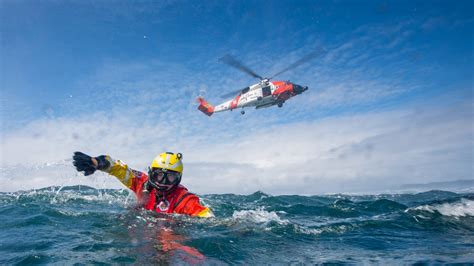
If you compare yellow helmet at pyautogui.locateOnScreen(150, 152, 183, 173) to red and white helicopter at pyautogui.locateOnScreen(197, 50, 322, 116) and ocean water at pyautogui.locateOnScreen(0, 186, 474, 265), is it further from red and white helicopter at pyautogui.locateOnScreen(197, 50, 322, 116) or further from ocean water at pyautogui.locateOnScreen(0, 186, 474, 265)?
red and white helicopter at pyautogui.locateOnScreen(197, 50, 322, 116)

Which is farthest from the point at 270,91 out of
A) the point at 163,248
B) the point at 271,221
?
the point at 163,248

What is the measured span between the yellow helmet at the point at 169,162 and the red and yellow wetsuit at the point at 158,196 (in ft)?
2.36

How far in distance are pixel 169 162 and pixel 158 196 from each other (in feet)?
3.28

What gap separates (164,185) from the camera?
8562 millimetres

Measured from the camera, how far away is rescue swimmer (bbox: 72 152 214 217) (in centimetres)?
845

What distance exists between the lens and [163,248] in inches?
238

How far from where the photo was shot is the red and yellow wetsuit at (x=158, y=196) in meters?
8.45

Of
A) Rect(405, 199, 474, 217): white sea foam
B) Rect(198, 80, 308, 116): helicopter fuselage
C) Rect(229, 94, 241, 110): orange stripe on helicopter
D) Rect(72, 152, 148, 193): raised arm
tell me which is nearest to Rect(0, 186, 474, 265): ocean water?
Rect(405, 199, 474, 217): white sea foam

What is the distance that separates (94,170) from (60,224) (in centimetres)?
205

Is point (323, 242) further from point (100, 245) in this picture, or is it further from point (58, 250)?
point (58, 250)

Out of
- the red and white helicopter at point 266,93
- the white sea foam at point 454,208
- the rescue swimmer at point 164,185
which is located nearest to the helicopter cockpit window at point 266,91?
the red and white helicopter at point 266,93

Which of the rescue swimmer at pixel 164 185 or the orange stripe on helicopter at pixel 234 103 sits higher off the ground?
the orange stripe on helicopter at pixel 234 103

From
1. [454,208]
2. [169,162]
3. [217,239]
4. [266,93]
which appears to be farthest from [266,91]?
[217,239]

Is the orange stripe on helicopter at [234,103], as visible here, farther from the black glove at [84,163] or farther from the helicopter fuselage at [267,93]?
the black glove at [84,163]
